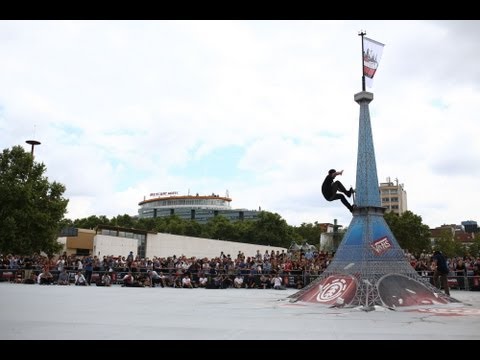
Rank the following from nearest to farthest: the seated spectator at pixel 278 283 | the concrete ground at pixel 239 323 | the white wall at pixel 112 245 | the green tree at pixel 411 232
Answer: the concrete ground at pixel 239 323, the seated spectator at pixel 278 283, the white wall at pixel 112 245, the green tree at pixel 411 232

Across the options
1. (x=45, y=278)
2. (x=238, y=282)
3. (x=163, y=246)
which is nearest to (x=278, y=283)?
(x=238, y=282)

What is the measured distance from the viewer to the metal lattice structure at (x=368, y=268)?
36.4 feet

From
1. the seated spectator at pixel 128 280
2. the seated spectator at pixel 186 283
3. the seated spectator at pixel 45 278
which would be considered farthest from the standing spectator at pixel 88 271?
the seated spectator at pixel 186 283

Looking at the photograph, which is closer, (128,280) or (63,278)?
(128,280)

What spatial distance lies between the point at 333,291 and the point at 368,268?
3.59ft

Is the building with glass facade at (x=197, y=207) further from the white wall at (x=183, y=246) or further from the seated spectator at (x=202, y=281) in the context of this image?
the seated spectator at (x=202, y=281)

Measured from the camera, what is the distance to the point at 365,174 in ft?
43.4

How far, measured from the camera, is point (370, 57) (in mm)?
14203

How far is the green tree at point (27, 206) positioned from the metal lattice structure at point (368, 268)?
94.4ft

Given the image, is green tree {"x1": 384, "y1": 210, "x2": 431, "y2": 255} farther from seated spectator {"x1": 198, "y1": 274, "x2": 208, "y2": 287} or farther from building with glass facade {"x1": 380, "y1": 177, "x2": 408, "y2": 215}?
building with glass facade {"x1": 380, "y1": 177, "x2": 408, "y2": 215}

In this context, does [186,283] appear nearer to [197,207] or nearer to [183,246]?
[183,246]

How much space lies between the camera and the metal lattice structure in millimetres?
11109

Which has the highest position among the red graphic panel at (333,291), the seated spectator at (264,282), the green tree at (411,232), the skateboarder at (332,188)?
the green tree at (411,232)
